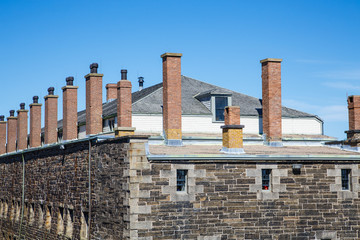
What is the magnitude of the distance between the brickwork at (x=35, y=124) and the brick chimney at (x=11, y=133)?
538 cm

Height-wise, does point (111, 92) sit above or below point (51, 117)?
above

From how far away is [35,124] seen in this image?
148 ft

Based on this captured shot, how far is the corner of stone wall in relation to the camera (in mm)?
21016

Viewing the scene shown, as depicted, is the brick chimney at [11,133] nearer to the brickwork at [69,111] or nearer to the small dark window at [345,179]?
the brickwork at [69,111]

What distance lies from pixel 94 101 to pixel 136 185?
610 inches

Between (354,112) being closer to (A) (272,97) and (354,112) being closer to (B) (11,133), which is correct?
(A) (272,97)

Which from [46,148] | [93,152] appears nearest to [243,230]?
[93,152]

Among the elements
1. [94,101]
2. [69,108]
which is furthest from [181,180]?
[69,108]

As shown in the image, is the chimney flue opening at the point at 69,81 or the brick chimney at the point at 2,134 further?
the brick chimney at the point at 2,134

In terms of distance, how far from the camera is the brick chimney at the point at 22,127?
47250mm

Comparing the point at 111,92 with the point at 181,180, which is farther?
the point at 111,92

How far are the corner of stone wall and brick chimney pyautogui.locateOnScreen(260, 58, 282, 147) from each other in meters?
10.3

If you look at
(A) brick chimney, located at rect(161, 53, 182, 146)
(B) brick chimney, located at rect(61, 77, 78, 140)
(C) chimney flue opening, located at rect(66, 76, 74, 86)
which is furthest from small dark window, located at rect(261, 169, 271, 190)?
(C) chimney flue opening, located at rect(66, 76, 74, 86)

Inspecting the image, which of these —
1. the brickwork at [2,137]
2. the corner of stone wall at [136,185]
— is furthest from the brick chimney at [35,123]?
the corner of stone wall at [136,185]
